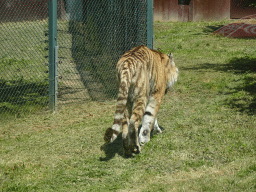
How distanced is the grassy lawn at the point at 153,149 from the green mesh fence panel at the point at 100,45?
96 cm

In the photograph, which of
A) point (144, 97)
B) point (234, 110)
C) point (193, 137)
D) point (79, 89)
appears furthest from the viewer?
point (79, 89)

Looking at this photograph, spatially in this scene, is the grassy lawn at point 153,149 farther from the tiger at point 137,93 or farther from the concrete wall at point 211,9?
the concrete wall at point 211,9

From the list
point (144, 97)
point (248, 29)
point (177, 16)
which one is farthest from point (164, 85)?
point (177, 16)

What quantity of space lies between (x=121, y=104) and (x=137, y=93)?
41 centimetres

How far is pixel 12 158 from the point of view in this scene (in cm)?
462

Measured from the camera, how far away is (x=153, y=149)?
4.86 m

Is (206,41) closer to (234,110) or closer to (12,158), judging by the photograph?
(234,110)

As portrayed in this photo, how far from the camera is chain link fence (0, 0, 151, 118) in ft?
24.2

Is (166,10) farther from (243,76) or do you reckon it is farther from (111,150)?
(111,150)

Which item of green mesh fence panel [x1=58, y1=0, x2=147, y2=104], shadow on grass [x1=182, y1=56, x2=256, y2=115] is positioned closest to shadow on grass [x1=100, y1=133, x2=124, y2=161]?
green mesh fence panel [x1=58, y1=0, x2=147, y2=104]

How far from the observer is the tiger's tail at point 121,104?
4.14 metres

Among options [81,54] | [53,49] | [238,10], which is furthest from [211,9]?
[53,49]

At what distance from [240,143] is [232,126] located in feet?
2.64

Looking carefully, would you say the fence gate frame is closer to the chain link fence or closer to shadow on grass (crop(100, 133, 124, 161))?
the chain link fence
